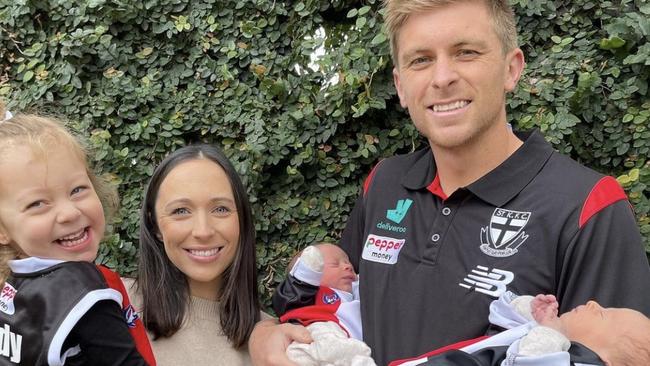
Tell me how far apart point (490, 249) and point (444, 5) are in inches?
34.3

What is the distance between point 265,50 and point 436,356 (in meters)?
2.54

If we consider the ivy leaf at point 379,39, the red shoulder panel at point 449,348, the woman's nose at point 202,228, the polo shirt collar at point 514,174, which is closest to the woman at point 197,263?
the woman's nose at point 202,228

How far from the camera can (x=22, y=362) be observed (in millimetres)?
1957

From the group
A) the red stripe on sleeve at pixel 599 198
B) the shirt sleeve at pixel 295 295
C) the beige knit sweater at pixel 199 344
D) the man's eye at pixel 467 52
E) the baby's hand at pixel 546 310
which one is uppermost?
the man's eye at pixel 467 52

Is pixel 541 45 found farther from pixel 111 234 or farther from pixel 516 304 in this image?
pixel 111 234

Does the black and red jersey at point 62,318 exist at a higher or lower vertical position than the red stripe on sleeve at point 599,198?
lower

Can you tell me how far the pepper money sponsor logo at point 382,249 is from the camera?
2.44 meters

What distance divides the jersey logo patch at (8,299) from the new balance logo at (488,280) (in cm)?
147

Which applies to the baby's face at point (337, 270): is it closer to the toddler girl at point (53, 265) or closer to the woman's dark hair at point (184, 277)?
the woman's dark hair at point (184, 277)

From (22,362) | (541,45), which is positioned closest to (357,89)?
(541,45)

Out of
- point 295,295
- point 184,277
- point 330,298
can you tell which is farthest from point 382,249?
point 184,277

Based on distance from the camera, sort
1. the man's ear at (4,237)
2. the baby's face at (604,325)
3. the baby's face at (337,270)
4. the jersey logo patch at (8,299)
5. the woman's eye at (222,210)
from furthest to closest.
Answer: the baby's face at (337,270)
the woman's eye at (222,210)
the man's ear at (4,237)
the jersey logo patch at (8,299)
the baby's face at (604,325)

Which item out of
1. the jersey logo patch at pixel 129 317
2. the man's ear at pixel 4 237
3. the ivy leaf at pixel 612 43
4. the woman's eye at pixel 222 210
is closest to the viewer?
the man's ear at pixel 4 237

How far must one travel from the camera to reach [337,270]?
283cm
